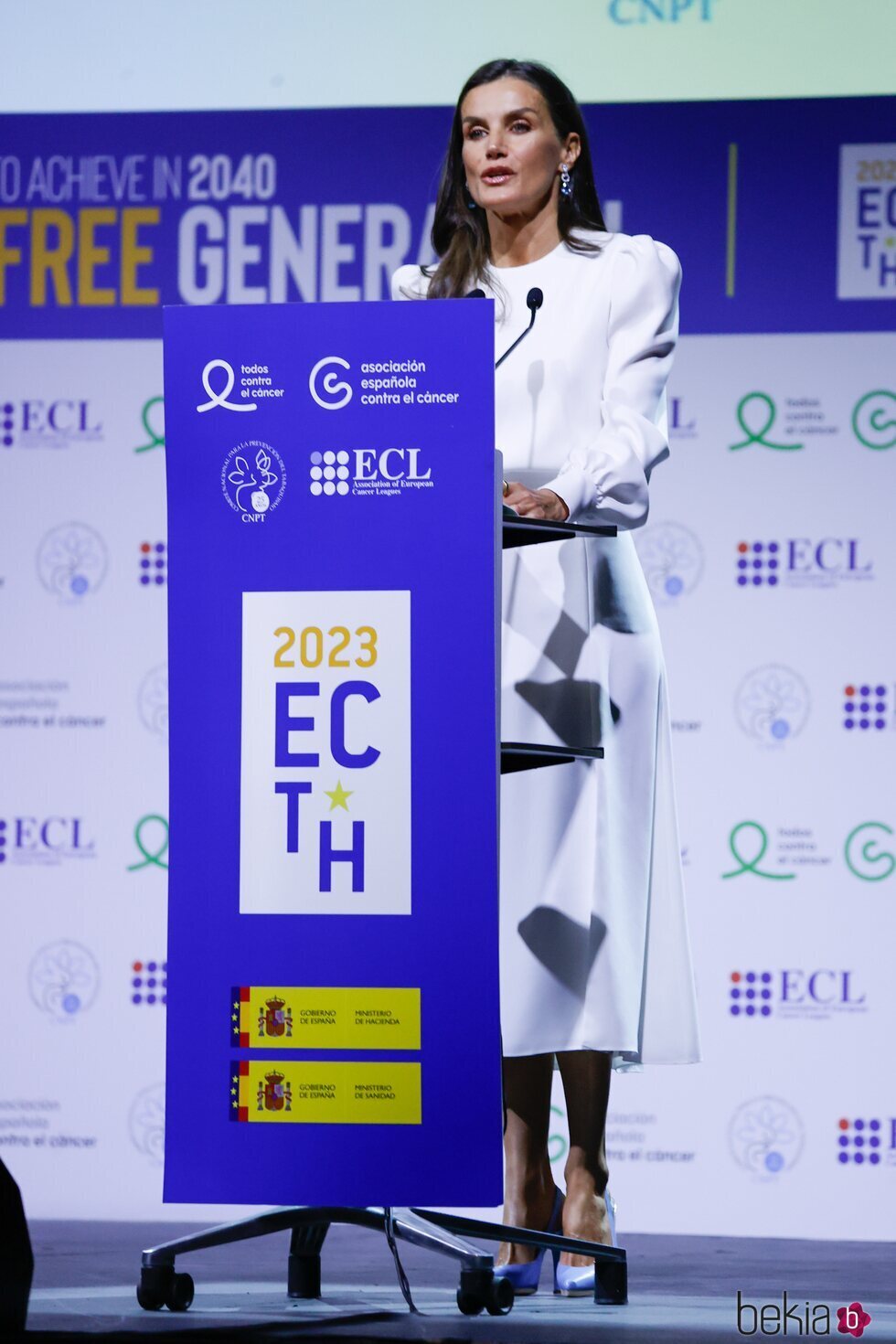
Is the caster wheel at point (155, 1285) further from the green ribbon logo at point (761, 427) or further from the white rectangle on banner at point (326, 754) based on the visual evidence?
the green ribbon logo at point (761, 427)

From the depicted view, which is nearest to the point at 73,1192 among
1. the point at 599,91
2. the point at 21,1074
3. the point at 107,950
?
the point at 21,1074

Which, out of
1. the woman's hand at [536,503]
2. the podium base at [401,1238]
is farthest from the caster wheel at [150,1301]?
the woman's hand at [536,503]

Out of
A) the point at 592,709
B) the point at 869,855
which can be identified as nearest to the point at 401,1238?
the point at 592,709

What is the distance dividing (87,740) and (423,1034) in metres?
2.41

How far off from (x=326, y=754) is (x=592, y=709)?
53 centimetres

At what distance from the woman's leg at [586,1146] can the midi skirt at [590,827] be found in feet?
0.19

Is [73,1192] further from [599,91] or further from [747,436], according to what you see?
[599,91]

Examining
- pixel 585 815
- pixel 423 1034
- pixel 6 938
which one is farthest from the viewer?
pixel 6 938

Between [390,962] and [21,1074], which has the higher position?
[390,962]

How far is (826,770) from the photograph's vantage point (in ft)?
13.5

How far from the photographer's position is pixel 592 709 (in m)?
2.49

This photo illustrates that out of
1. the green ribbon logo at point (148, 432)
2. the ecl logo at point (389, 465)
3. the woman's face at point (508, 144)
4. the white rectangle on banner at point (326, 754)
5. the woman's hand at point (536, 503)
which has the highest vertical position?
the woman's face at point (508, 144)

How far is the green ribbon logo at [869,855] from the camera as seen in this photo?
4.05 metres

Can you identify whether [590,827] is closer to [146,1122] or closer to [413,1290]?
[413,1290]
